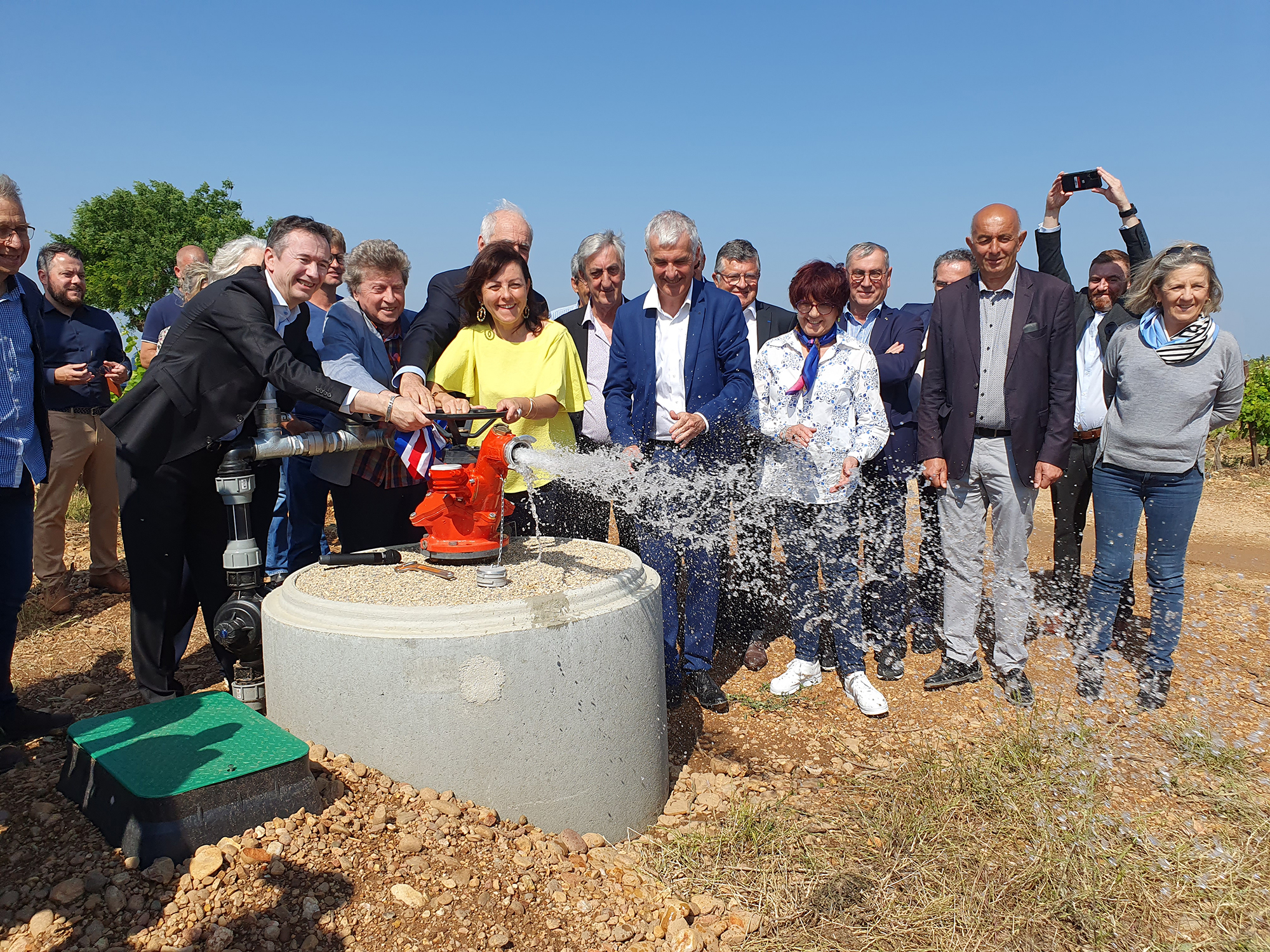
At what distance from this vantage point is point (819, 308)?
14.1ft

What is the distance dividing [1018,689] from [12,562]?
484 cm

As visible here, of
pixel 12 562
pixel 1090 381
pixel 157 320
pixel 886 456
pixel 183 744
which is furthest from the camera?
pixel 157 320

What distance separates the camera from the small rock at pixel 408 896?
2.54m

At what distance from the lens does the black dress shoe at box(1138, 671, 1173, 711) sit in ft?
14.6

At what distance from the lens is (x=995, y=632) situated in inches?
181

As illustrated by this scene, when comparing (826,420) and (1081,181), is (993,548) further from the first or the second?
(1081,181)

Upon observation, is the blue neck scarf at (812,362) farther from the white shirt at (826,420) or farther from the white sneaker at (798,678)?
the white sneaker at (798,678)

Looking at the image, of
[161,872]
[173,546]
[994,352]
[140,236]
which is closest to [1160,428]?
[994,352]

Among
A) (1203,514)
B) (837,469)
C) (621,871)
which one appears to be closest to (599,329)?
(837,469)

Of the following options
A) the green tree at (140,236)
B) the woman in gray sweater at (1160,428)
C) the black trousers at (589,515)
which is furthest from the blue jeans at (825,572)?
the green tree at (140,236)

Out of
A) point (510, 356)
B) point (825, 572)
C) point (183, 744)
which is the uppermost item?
point (510, 356)

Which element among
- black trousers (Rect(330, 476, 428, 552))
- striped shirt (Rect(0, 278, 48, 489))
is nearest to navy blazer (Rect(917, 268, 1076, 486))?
black trousers (Rect(330, 476, 428, 552))

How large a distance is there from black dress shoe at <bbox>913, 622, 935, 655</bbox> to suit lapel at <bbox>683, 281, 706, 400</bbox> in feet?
7.58

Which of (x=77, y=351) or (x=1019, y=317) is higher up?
(x=1019, y=317)
